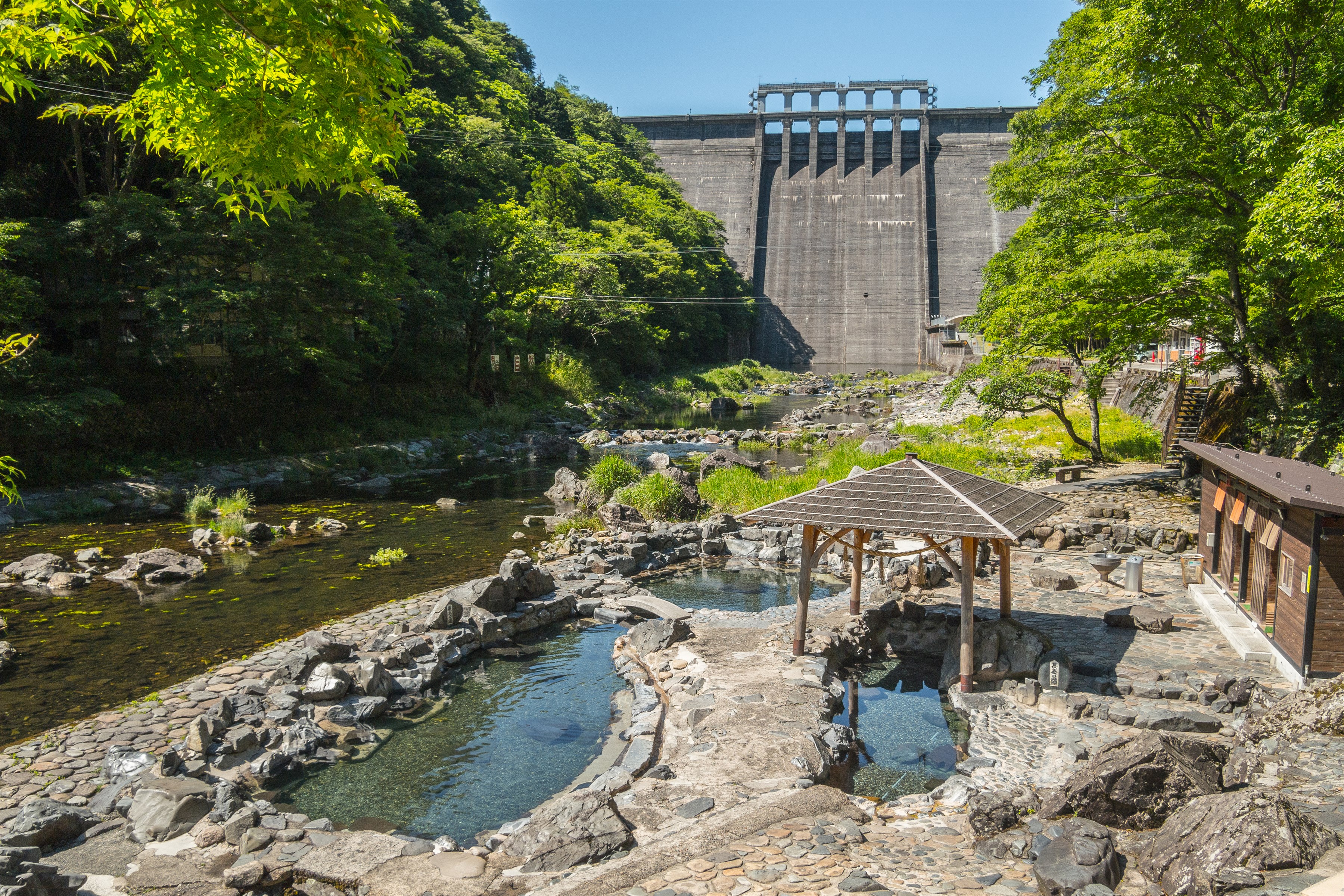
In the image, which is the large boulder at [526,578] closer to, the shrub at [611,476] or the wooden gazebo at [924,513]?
the wooden gazebo at [924,513]

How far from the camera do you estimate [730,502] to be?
21719 millimetres

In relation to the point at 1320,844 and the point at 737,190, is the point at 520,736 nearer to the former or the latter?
the point at 1320,844

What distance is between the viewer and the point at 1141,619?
11.8 metres

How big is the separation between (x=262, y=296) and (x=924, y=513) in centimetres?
2082

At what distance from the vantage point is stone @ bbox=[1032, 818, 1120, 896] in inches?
219

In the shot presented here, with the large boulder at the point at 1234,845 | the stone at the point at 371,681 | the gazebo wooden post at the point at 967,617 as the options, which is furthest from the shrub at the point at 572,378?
the large boulder at the point at 1234,845

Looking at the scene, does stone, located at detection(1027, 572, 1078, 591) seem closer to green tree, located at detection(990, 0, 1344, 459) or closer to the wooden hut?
the wooden hut

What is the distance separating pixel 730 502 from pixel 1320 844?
54.5 ft

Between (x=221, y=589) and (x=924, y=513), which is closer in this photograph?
(x=924, y=513)

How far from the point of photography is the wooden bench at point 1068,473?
2258 centimetres

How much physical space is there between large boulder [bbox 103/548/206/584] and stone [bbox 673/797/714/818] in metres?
12.5

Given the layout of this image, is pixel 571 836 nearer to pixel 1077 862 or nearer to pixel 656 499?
pixel 1077 862

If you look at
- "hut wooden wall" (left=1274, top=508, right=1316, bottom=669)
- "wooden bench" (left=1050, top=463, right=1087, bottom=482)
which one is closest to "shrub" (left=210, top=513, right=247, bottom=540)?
"hut wooden wall" (left=1274, top=508, right=1316, bottom=669)

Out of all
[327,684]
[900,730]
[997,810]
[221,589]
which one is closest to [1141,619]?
[900,730]
